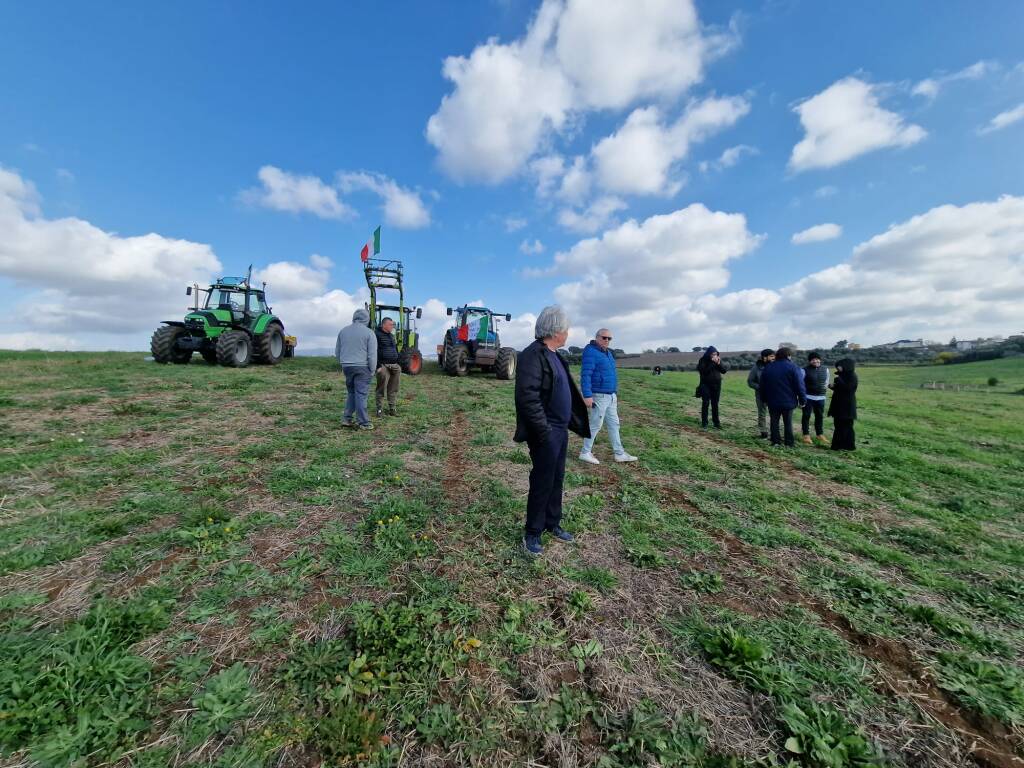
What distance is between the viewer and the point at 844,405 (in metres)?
7.81

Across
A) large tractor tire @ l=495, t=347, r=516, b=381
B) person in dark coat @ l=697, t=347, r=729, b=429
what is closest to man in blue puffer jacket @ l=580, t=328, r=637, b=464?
person in dark coat @ l=697, t=347, r=729, b=429

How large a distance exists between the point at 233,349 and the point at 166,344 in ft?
7.89

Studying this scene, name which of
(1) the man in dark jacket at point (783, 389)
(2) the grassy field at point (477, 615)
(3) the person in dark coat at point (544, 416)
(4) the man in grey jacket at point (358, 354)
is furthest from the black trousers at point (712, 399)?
(4) the man in grey jacket at point (358, 354)

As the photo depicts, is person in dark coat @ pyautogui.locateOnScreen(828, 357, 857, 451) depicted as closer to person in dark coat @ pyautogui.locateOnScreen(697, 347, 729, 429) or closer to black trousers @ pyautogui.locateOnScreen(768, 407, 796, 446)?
black trousers @ pyautogui.locateOnScreen(768, 407, 796, 446)

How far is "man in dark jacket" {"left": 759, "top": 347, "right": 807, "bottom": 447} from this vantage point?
7.71 m

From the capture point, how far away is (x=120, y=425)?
21.7ft

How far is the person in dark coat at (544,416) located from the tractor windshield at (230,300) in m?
17.5

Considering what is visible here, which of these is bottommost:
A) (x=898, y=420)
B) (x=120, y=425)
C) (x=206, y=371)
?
(x=898, y=420)

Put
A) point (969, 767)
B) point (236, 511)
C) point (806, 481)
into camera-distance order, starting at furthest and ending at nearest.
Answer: point (806, 481) → point (236, 511) → point (969, 767)

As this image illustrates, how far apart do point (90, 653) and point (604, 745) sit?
280 centimetres

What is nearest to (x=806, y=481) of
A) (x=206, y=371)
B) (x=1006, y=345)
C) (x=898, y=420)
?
(x=898, y=420)

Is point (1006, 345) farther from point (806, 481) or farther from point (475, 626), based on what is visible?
point (475, 626)

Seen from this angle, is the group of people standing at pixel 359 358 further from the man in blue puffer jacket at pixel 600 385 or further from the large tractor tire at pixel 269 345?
the large tractor tire at pixel 269 345

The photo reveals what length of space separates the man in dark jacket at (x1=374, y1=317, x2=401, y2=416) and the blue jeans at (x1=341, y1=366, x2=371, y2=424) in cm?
111
